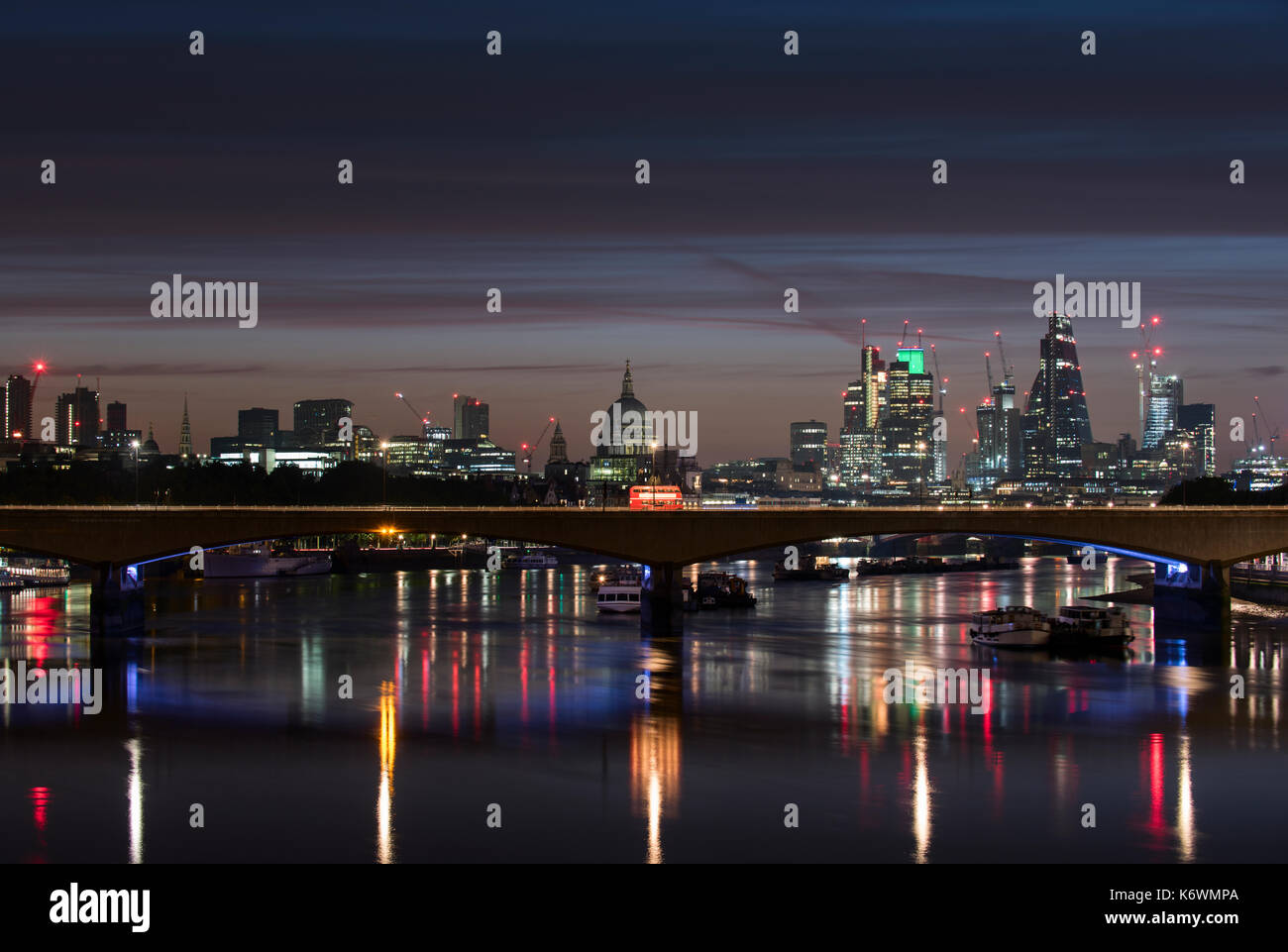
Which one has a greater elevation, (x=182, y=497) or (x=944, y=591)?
(x=182, y=497)

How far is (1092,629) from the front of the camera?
80.6 meters

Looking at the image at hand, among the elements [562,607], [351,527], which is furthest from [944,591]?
[351,527]

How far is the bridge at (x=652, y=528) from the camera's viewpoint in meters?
82.4

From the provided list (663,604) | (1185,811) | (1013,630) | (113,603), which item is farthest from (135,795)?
(1013,630)

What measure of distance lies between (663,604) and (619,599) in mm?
19588

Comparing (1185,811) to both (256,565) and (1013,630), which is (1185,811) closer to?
(1013,630)

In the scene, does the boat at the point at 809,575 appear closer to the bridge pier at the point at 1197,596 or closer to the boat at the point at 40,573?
the bridge pier at the point at 1197,596

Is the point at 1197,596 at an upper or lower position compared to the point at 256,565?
upper

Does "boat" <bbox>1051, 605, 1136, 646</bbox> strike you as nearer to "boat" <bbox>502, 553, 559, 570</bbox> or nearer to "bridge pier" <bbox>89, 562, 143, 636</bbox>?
"bridge pier" <bbox>89, 562, 143, 636</bbox>

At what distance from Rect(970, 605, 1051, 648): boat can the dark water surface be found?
1.58 meters

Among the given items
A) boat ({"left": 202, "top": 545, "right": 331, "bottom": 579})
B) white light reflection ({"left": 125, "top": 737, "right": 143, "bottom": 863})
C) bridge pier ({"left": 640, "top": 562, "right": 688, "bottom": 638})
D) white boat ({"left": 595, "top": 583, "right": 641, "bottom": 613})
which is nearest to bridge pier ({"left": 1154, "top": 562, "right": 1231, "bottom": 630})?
bridge pier ({"left": 640, "top": 562, "right": 688, "bottom": 638})
